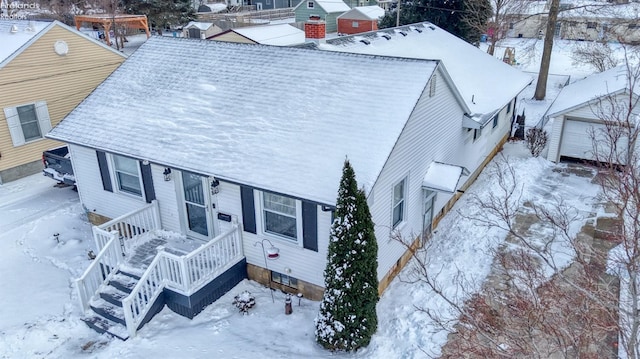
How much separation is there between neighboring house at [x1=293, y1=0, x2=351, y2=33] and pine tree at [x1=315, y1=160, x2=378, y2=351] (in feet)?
150

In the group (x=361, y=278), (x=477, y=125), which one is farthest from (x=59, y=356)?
(x=477, y=125)

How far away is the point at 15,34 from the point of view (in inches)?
675

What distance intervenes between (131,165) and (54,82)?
27.4 feet

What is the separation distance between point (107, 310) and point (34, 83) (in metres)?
11.2

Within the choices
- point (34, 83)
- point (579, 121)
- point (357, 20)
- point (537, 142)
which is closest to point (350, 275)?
point (537, 142)

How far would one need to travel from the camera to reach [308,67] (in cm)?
1138

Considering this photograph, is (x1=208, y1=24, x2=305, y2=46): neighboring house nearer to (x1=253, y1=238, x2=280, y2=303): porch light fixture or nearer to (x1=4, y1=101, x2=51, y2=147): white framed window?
(x1=4, y1=101, x2=51, y2=147): white framed window

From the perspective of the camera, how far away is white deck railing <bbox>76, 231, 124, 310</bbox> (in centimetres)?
979

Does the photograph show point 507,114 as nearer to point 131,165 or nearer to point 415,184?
point 415,184

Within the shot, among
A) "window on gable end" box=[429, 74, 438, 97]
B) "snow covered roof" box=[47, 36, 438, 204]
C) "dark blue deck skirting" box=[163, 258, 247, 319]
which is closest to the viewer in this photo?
"snow covered roof" box=[47, 36, 438, 204]

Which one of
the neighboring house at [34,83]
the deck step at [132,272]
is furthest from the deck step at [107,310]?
the neighboring house at [34,83]

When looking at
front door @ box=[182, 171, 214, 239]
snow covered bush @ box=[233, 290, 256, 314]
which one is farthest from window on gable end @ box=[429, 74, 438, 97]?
snow covered bush @ box=[233, 290, 256, 314]

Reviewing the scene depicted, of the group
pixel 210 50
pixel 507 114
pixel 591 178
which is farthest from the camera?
pixel 507 114

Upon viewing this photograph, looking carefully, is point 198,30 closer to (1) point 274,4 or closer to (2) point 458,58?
(2) point 458,58
